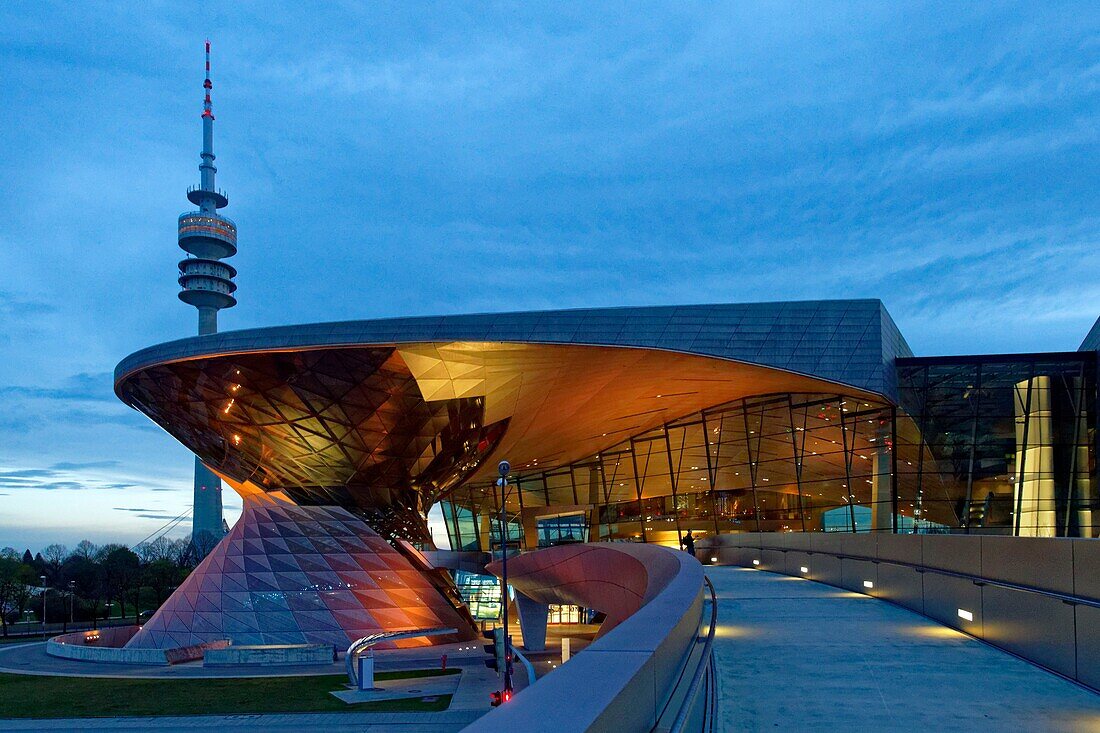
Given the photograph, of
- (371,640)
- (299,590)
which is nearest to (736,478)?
(371,640)

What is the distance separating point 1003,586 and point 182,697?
83.7ft

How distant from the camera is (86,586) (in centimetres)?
9488

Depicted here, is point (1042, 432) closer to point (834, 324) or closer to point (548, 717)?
point (834, 324)

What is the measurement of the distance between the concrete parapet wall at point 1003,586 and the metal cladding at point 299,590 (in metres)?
26.6

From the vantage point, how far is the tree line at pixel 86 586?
84.4 metres

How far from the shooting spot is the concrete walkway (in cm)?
600

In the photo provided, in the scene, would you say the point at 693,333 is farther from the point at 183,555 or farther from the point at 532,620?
the point at 183,555

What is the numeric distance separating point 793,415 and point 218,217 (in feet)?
402

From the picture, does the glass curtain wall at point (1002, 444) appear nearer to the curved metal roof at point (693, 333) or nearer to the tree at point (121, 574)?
the curved metal roof at point (693, 333)

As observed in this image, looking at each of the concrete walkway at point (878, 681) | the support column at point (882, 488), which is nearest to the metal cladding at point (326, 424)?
the support column at point (882, 488)

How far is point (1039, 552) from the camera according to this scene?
8406 mm

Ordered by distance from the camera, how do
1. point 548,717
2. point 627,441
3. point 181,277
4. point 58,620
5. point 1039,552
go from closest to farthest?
point 548,717 < point 1039,552 < point 627,441 < point 58,620 < point 181,277

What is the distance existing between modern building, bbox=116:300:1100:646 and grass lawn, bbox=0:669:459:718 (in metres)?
6.51

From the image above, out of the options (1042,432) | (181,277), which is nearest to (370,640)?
(1042,432)
